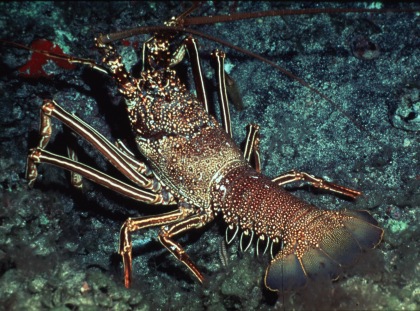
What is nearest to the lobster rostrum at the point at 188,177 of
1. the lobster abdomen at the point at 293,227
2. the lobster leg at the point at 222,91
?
the lobster abdomen at the point at 293,227

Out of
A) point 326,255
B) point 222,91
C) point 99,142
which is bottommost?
point 326,255

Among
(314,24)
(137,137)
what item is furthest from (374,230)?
(314,24)

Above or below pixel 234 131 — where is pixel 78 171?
above

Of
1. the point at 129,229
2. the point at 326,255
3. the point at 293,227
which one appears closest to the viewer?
the point at 326,255

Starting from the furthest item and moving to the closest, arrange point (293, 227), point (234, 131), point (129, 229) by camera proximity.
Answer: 1. point (234, 131)
2. point (129, 229)
3. point (293, 227)

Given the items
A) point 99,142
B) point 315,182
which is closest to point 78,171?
point 99,142

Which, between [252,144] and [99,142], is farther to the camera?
[252,144]

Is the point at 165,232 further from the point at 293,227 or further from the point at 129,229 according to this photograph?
the point at 293,227
